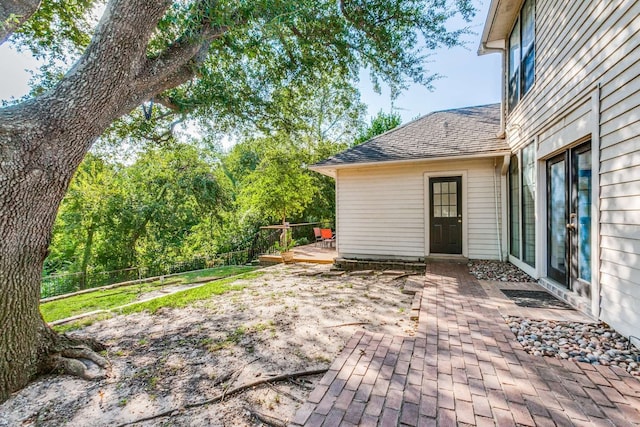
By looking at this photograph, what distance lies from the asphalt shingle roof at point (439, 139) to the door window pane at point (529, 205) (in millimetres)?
1095

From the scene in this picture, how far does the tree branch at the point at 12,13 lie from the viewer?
2652mm

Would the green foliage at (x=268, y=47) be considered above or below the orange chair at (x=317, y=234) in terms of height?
above

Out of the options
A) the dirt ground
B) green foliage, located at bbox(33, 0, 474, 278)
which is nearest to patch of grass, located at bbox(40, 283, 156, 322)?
the dirt ground

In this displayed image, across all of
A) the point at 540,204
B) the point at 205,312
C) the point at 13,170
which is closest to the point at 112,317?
the point at 205,312

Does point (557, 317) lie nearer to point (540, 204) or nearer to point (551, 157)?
point (540, 204)

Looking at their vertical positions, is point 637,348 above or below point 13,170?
below

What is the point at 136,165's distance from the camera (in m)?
11.8

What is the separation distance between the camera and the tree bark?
2480 mm

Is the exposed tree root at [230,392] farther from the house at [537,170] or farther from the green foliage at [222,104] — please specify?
the green foliage at [222,104]

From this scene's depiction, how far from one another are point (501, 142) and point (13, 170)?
8216mm

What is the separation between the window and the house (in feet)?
0.12

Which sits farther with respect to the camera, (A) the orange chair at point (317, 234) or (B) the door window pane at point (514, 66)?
(A) the orange chair at point (317, 234)

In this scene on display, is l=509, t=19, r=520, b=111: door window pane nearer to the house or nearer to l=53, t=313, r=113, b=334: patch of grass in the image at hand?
the house

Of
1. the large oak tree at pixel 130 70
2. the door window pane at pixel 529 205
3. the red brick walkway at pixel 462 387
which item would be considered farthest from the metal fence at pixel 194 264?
the red brick walkway at pixel 462 387
